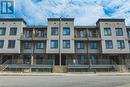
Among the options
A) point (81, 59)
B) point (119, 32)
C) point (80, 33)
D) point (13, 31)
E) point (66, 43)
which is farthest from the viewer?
point (80, 33)

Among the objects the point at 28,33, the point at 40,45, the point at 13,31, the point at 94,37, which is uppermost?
the point at 13,31

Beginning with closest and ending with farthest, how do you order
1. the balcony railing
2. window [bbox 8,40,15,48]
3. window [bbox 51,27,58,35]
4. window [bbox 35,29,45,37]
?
window [bbox 8,40,15,48]
the balcony railing
window [bbox 51,27,58,35]
window [bbox 35,29,45,37]

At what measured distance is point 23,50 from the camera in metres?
45.6

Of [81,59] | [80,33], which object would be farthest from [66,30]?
[81,59]

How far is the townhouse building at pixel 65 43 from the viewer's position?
44219 millimetres

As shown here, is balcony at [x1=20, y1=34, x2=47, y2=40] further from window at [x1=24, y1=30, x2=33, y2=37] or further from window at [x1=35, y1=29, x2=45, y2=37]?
window at [x1=35, y1=29, x2=45, y2=37]

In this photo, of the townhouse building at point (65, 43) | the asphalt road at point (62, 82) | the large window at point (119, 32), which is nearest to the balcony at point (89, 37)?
the townhouse building at point (65, 43)

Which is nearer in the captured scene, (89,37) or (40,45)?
(89,37)

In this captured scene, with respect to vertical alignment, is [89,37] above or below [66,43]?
above

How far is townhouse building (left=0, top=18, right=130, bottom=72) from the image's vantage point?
4422cm

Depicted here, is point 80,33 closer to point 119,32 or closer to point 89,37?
point 89,37

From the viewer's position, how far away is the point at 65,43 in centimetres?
4503

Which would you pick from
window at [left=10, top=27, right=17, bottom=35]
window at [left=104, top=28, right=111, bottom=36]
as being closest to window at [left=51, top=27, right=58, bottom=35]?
window at [left=10, top=27, right=17, bottom=35]

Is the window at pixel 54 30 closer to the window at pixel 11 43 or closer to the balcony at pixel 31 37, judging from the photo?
the balcony at pixel 31 37
